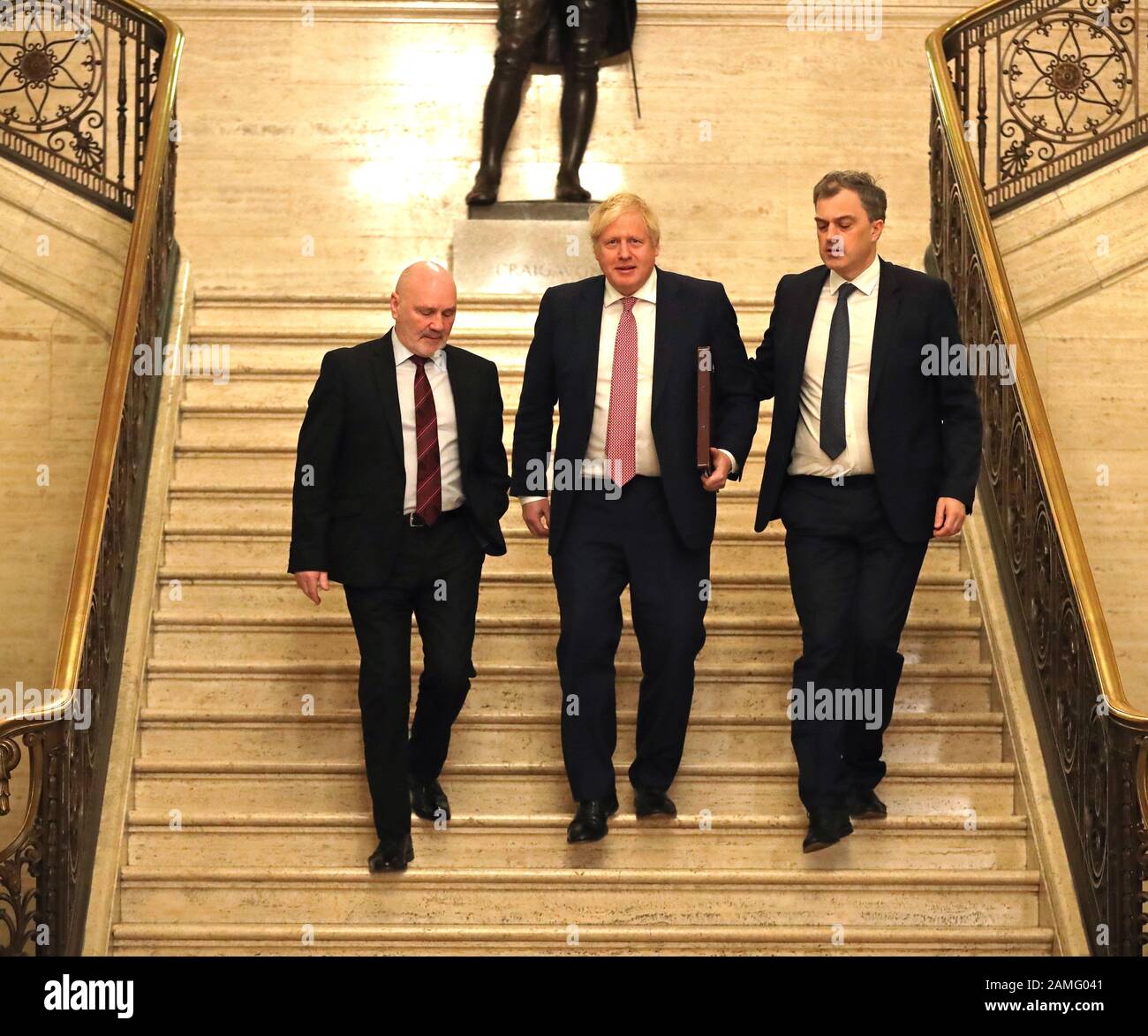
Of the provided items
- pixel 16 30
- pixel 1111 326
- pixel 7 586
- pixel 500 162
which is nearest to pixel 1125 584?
pixel 1111 326

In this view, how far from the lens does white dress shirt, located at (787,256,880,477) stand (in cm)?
559

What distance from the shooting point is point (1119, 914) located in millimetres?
5254

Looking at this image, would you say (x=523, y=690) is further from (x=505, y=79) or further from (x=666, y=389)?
(x=505, y=79)

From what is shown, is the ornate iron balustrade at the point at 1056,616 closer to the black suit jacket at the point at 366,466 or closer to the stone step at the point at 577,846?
the stone step at the point at 577,846

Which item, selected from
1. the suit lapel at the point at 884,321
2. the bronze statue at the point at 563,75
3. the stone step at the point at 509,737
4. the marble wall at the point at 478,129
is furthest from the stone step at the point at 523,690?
the marble wall at the point at 478,129

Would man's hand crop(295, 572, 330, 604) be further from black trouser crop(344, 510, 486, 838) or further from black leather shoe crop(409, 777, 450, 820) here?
black leather shoe crop(409, 777, 450, 820)

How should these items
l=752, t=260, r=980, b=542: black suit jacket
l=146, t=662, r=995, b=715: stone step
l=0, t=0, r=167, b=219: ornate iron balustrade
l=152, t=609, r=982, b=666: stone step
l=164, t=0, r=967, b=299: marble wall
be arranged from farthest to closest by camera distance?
l=164, t=0, r=967, b=299: marble wall
l=0, t=0, r=167, b=219: ornate iron balustrade
l=152, t=609, r=982, b=666: stone step
l=146, t=662, r=995, b=715: stone step
l=752, t=260, r=980, b=542: black suit jacket

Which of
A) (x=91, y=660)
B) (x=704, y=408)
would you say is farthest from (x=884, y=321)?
(x=91, y=660)

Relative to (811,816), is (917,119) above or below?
above

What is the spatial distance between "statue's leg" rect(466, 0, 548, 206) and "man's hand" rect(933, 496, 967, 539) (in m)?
5.17

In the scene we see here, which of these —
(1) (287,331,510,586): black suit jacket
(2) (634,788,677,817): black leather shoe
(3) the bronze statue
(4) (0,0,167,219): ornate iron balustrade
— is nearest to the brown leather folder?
(1) (287,331,510,586): black suit jacket

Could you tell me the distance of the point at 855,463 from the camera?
18.4 feet
